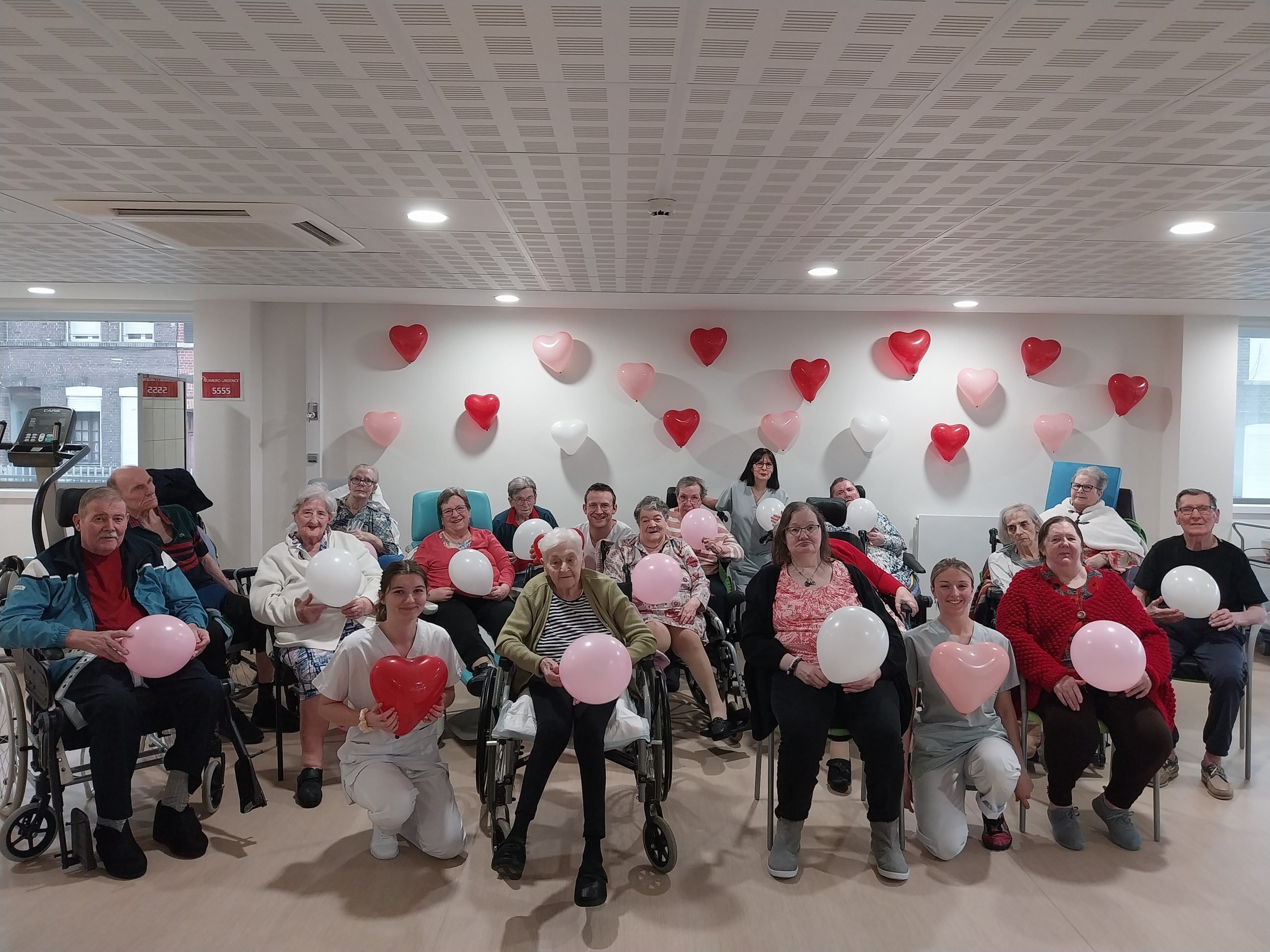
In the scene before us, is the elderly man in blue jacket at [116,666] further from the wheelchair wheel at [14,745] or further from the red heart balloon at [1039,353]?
→ the red heart balloon at [1039,353]

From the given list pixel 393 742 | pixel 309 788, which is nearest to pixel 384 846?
pixel 393 742

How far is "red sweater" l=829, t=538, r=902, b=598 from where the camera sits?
10.8 feet

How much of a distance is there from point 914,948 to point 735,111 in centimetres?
252

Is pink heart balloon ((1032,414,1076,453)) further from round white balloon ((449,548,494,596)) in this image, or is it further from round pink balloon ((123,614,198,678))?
round pink balloon ((123,614,198,678))

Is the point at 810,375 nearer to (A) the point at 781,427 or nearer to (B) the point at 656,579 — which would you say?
(A) the point at 781,427

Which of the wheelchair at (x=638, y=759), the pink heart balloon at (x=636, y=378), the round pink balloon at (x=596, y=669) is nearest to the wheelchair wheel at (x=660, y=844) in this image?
the wheelchair at (x=638, y=759)

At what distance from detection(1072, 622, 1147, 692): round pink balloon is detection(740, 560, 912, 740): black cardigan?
23.8 inches

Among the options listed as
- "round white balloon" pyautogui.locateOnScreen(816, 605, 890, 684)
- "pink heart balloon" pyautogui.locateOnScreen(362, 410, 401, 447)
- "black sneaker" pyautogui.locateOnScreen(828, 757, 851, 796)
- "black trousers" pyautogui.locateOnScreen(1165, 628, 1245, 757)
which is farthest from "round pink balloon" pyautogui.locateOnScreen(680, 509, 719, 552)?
"pink heart balloon" pyautogui.locateOnScreen(362, 410, 401, 447)

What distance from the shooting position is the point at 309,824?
119 inches

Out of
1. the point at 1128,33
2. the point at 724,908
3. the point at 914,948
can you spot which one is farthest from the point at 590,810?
the point at 1128,33

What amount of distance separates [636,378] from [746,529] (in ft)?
5.19

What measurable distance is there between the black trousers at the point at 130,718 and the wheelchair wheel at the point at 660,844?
160 cm

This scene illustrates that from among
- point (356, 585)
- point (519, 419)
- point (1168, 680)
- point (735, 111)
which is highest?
point (735, 111)

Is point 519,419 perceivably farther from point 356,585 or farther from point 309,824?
point 309,824
